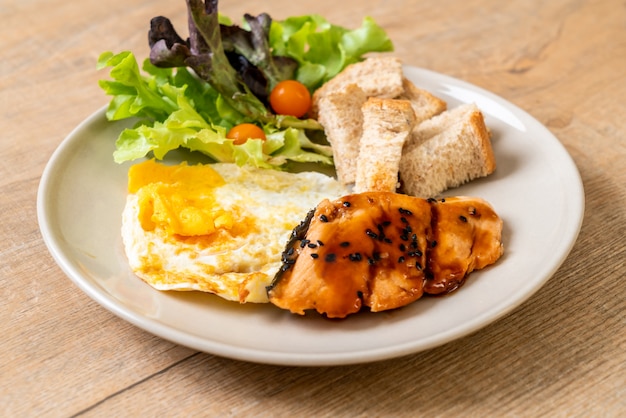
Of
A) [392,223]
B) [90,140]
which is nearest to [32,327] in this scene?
[90,140]

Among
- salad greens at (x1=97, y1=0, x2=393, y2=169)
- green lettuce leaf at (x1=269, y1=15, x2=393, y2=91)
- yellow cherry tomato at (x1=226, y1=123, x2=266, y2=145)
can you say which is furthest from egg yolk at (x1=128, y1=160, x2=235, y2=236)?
green lettuce leaf at (x1=269, y1=15, x2=393, y2=91)

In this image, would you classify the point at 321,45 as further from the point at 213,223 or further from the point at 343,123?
the point at 213,223

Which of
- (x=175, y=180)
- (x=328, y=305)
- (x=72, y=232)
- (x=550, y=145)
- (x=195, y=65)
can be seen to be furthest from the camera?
(x=195, y=65)

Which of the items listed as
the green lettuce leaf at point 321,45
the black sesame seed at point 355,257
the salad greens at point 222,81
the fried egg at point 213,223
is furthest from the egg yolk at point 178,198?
the green lettuce leaf at point 321,45

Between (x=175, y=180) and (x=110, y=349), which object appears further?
(x=175, y=180)

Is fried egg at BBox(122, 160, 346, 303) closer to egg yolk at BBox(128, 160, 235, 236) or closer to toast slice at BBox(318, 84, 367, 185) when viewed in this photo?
egg yolk at BBox(128, 160, 235, 236)

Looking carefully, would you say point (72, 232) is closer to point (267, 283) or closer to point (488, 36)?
point (267, 283)

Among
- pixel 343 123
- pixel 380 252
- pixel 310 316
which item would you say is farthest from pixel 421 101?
pixel 310 316

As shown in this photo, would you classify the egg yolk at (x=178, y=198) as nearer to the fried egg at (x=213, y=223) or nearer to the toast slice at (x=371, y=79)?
the fried egg at (x=213, y=223)
